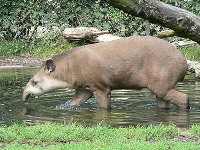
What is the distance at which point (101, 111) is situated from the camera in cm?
1236

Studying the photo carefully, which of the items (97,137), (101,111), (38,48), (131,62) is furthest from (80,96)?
(38,48)

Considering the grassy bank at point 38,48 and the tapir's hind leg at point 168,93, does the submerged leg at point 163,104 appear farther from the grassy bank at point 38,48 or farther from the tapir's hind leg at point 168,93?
the grassy bank at point 38,48

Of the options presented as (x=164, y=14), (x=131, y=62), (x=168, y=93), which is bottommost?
(x=168, y=93)

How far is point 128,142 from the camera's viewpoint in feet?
28.8

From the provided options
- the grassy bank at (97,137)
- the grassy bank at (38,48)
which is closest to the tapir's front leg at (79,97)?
the grassy bank at (97,137)

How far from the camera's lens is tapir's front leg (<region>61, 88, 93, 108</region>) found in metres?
12.9

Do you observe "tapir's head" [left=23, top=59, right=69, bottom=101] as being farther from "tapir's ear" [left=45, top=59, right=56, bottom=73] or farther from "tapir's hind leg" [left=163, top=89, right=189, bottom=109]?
"tapir's hind leg" [left=163, top=89, right=189, bottom=109]

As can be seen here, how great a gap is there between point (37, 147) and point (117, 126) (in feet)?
7.40

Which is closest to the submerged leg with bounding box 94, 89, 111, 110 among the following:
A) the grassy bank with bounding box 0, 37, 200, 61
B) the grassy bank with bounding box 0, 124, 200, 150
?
the grassy bank with bounding box 0, 124, 200, 150

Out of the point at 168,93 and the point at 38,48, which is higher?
the point at 168,93

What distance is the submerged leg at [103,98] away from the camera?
12.6m

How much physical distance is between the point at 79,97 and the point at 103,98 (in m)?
0.58

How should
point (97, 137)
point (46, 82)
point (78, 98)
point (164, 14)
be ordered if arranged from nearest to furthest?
point (97, 137)
point (164, 14)
point (78, 98)
point (46, 82)

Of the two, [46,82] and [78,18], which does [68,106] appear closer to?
[46,82]
